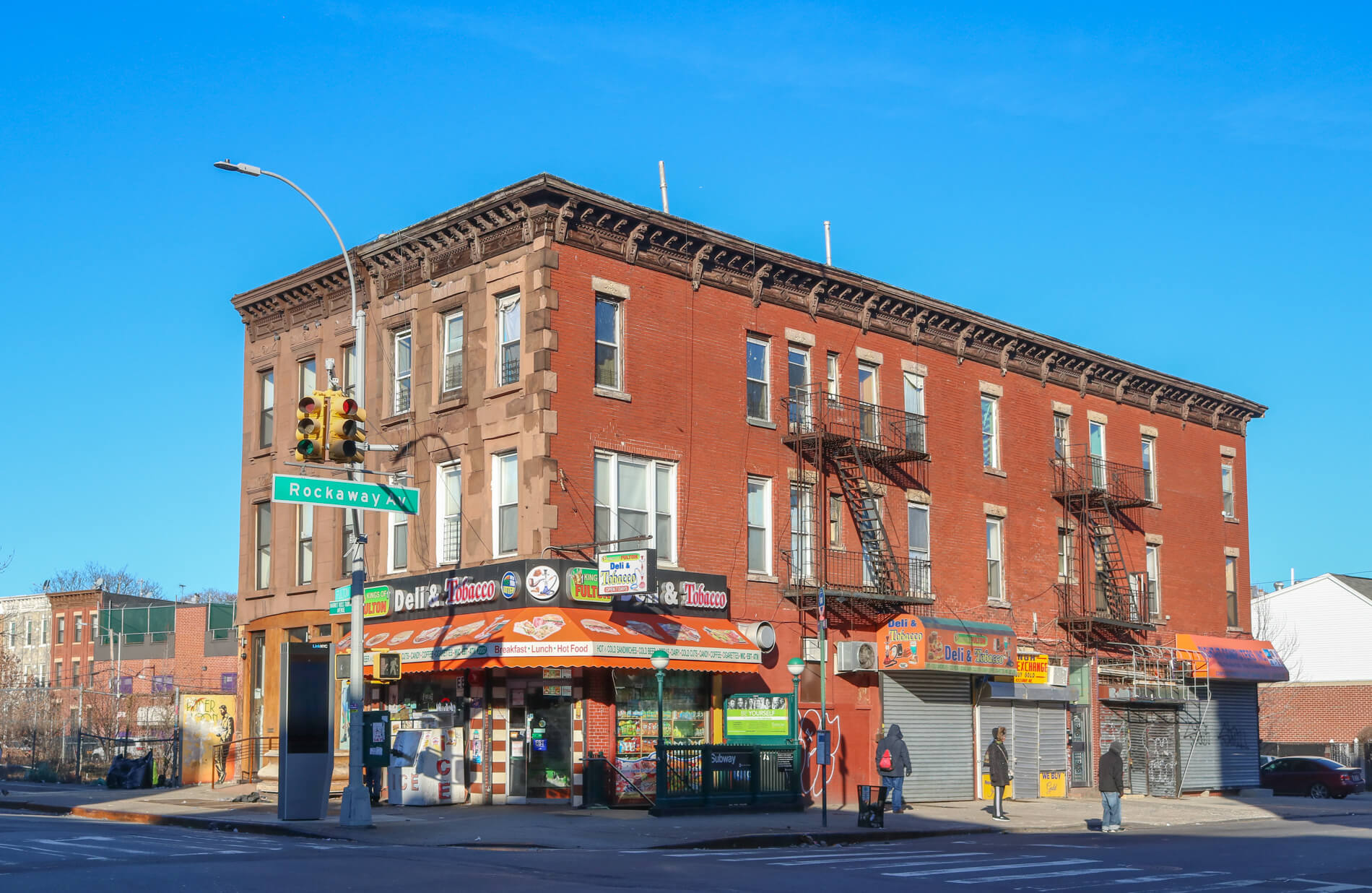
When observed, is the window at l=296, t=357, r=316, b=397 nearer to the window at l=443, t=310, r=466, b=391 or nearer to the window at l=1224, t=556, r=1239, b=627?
the window at l=443, t=310, r=466, b=391

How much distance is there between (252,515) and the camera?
115 feet

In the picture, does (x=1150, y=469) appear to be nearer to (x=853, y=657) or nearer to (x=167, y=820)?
(x=853, y=657)

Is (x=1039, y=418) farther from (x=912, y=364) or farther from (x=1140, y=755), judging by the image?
(x=1140, y=755)

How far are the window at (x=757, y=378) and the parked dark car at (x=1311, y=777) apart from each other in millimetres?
22668

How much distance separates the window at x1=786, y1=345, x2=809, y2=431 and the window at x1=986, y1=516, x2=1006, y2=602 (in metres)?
7.29

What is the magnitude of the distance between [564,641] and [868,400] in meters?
12.1

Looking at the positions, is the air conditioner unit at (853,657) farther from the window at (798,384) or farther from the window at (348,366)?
the window at (348,366)

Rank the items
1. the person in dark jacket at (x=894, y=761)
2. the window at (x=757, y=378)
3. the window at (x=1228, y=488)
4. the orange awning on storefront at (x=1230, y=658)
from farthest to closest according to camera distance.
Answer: the window at (x=1228, y=488) < the orange awning on storefront at (x=1230, y=658) < the window at (x=757, y=378) < the person in dark jacket at (x=894, y=761)

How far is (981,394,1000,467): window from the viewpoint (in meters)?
36.8

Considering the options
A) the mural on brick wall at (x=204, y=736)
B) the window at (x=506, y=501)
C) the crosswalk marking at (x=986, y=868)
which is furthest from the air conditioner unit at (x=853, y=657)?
the mural on brick wall at (x=204, y=736)

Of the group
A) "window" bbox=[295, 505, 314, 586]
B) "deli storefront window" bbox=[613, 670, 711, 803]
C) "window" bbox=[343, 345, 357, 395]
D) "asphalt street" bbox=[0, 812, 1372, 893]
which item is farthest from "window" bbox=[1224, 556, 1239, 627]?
"window" bbox=[295, 505, 314, 586]

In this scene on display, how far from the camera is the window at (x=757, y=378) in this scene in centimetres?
3116

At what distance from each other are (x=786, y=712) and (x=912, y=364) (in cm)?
1111

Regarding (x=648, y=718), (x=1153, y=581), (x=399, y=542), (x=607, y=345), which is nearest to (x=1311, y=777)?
(x=1153, y=581)
